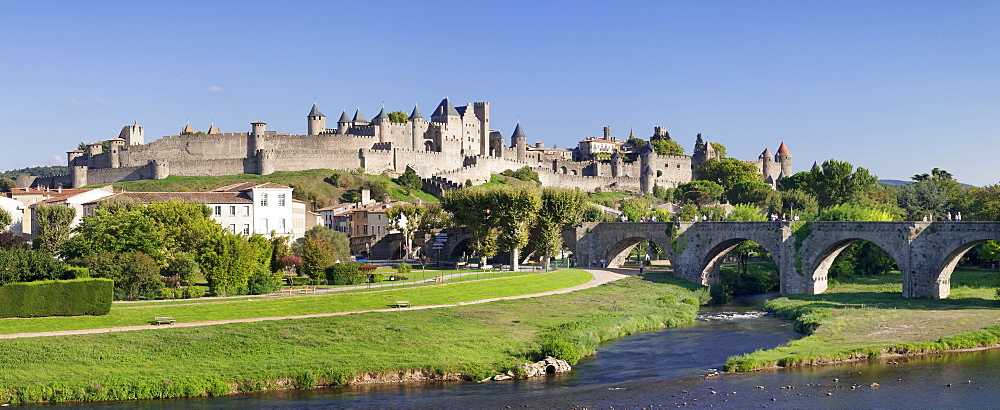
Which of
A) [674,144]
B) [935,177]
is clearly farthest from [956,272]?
[674,144]

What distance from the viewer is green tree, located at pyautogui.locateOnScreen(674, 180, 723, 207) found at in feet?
380

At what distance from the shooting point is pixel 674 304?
49312 mm

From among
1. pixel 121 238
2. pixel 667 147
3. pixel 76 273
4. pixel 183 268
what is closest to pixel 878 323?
pixel 183 268

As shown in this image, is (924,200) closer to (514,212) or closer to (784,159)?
(514,212)

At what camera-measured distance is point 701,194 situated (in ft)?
383

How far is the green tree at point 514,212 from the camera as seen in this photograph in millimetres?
61844

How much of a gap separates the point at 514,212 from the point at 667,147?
10330cm

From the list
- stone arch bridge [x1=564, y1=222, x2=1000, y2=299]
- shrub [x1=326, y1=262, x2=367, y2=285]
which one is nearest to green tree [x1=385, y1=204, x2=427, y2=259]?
stone arch bridge [x1=564, y1=222, x2=1000, y2=299]

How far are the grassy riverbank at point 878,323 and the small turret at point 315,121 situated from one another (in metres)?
90.0

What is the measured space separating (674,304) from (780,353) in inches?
655

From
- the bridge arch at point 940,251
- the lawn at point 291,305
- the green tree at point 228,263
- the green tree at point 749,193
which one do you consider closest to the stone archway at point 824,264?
the bridge arch at point 940,251

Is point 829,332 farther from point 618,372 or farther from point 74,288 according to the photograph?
point 74,288

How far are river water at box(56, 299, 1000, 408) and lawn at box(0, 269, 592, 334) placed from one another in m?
8.07

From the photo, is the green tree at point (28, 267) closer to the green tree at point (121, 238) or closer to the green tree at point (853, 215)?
the green tree at point (121, 238)
